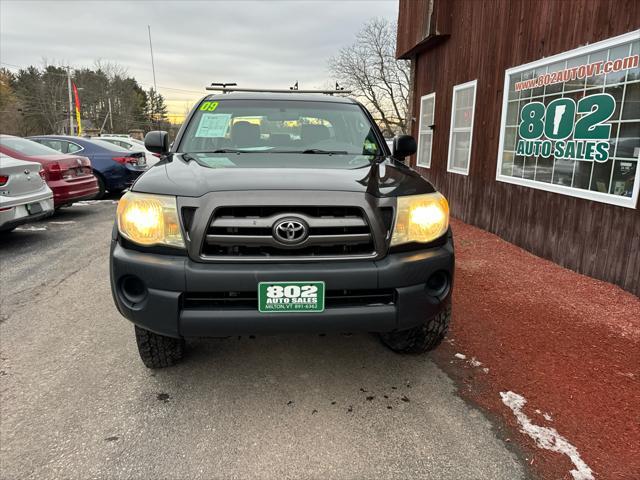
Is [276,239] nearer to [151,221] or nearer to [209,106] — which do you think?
[151,221]

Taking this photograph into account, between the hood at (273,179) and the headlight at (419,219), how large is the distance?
0.22ft

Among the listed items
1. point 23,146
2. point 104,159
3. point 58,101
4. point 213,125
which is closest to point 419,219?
point 213,125

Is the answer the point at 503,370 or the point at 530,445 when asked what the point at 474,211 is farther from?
the point at 530,445

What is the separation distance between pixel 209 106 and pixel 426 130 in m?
8.14

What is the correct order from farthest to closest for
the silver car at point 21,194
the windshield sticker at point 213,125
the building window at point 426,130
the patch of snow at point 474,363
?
1. the building window at point 426,130
2. the silver car at point 21,194
3. the windshield sticker at point 213,125
4. the patch of snow at point 474,363

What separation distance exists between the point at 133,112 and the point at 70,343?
89.0 meters

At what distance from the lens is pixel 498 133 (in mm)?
7203

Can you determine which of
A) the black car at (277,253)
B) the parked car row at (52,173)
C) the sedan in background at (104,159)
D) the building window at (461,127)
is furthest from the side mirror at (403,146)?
the sedan in background at (104,159)

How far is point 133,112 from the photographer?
82875mm

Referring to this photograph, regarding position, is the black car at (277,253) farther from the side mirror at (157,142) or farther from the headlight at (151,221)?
the side mirror at (157,142)

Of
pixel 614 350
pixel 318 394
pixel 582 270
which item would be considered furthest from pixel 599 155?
pixel 318 394

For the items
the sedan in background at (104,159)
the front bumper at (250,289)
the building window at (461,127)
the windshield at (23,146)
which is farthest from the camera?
the sedan in background at (104,159)

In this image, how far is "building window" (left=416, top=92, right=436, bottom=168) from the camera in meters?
10.6

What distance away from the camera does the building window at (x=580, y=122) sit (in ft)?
15.1
